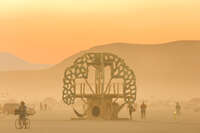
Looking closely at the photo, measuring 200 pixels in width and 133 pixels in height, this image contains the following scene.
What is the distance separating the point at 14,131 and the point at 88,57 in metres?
17.9

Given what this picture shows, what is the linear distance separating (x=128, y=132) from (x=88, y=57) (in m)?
19.1

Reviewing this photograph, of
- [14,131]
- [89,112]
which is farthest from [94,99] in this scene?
[14,131]

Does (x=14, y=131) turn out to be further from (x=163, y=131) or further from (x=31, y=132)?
(x=163, y=131)

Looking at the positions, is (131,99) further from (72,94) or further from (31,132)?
(31,132)

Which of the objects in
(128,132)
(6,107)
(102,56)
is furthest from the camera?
(6,107)

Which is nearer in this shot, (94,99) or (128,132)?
(128,132)

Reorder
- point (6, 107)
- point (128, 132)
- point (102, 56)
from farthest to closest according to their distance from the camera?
point (6, 107)
point (102, 56)
point (128, 132)

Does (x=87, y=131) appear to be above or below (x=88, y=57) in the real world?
below

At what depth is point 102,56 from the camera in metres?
54.1

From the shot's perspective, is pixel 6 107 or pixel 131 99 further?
pixel 6 107

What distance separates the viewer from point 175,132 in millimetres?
37812

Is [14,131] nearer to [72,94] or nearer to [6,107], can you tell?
[72,94]

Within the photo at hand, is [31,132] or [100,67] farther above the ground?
[100,67]

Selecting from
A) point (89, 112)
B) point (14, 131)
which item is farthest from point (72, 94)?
point (14, 131)
